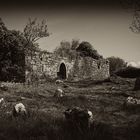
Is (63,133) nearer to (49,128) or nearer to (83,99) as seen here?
(49,128)

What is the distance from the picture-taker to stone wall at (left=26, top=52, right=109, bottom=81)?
20.4 meters

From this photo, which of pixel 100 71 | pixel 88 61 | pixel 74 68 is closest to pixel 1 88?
pixel 74 68

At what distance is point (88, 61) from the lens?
99.2 ft

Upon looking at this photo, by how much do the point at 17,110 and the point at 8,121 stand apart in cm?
68

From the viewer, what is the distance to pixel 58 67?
2430 centimetres

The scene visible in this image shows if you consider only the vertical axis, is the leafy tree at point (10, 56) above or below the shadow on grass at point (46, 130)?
above

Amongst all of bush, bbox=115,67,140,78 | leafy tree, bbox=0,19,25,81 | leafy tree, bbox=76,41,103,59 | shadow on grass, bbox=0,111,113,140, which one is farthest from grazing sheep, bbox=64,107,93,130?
leafy tree, bbox=76,41,103,59

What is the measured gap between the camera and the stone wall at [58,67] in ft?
66.8

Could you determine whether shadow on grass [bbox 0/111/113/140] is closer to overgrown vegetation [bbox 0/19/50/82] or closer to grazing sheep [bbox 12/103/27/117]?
grazing sheep [bbox 12/103/27/117]

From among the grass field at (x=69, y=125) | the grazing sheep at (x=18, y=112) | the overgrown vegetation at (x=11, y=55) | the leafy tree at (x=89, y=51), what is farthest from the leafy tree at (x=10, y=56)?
the leafy tree at (x=89, y=51)

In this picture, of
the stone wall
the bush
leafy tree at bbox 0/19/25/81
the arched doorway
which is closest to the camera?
leafy tree at bbox 0/19/25/81

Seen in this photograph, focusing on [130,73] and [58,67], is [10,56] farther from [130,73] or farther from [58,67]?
[130,73]

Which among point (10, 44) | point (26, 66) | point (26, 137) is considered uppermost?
point (10, 44)

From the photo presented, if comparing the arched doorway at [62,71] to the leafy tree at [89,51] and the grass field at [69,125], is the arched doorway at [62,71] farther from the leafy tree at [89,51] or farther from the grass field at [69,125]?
the grass field at [69,125]
